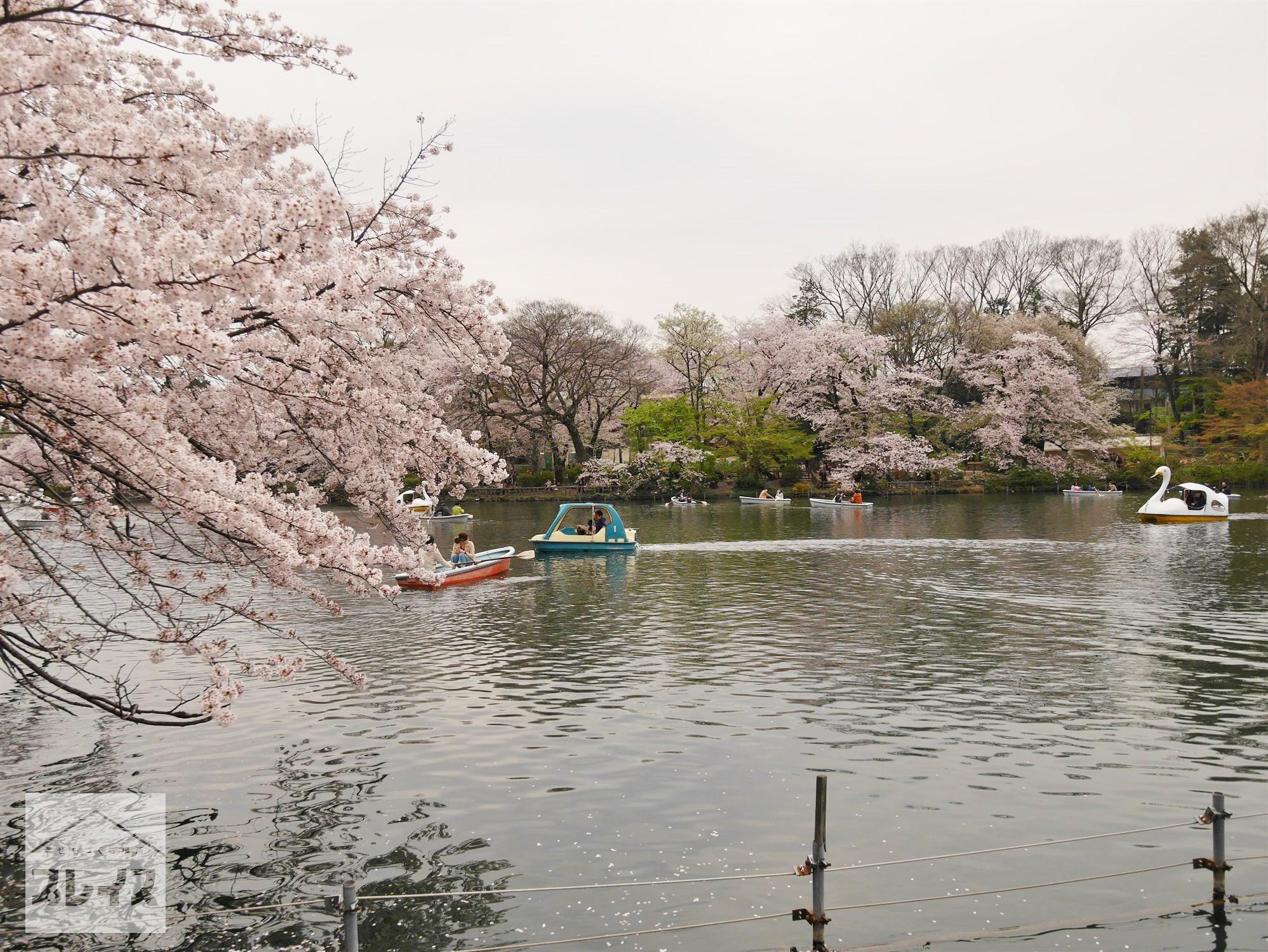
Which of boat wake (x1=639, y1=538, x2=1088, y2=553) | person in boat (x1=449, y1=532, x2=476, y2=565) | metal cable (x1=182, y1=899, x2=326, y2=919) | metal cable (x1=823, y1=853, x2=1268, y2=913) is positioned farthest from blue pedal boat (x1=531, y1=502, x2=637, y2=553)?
metal cable (x1=823, y1=853, x2=1268, y2=913)

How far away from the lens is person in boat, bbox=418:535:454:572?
34.1 ft

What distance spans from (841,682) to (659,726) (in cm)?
366

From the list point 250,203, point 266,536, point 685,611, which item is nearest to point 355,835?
point 266,536

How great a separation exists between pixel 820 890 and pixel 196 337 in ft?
18.2

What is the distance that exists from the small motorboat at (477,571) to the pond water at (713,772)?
322 centimetres

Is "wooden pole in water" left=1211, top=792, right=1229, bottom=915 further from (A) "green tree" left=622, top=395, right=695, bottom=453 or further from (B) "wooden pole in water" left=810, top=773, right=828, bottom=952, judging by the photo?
(A) "green tree" left=622, top=395, right=695, bottom=453

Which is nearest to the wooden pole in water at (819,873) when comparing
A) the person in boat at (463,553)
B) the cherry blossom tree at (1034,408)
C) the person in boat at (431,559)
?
the person in boat at (431,559)

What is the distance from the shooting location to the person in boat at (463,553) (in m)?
26.3

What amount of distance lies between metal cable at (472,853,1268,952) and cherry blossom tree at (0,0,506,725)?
108 inches

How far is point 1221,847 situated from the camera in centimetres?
726

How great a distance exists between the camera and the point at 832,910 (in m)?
7.30

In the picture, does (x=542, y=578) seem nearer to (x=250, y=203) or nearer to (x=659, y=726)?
(x=659, y=726)

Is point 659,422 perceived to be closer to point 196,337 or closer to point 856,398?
point 856,398

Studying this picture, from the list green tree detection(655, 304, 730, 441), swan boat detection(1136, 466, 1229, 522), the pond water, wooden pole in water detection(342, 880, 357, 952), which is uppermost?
green tree detection(655, 304, 730, 441)
